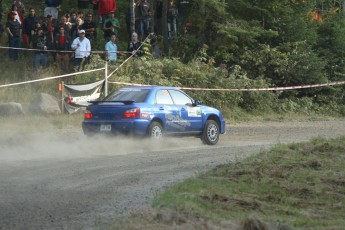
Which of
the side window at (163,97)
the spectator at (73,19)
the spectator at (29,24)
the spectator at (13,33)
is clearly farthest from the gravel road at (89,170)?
the spectator at (73,19)

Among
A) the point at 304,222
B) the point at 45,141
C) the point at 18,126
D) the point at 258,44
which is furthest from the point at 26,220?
the point at 258,44

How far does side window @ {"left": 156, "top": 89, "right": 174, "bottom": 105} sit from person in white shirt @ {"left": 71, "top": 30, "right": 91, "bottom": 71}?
6.72m

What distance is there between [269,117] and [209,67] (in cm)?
303

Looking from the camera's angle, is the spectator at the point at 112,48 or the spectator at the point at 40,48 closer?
the spectator at the point at 40,48

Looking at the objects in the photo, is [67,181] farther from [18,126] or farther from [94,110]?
[18,126]

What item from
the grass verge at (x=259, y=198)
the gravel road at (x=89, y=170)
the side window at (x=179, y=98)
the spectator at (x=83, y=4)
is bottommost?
the gravel road at (x=89, y=170)

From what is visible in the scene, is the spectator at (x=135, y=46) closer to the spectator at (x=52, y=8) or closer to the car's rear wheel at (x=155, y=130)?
the spectator at (x=52, y=8)

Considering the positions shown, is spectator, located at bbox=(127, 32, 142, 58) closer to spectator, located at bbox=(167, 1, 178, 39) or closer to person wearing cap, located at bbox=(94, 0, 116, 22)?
person wearing cap, located at bbox=(94, 0, 116, 22)

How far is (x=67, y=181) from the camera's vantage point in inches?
533

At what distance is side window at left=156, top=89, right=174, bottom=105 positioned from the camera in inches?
806

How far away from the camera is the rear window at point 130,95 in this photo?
20141mm

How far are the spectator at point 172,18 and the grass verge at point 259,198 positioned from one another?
15.9 m

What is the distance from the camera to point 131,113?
19.5 meters

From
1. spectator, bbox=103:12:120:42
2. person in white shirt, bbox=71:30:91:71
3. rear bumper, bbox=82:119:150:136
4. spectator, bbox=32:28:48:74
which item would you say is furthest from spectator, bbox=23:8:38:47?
rear bumper, bbox=82:119:150:136
